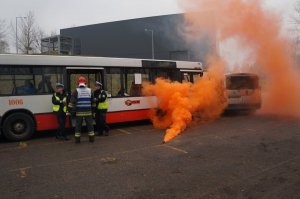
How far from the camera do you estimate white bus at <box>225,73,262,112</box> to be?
16.7 metres

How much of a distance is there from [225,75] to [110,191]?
11.7 metres

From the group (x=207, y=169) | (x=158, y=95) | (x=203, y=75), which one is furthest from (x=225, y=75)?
(x=207, y=169)

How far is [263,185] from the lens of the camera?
614cm

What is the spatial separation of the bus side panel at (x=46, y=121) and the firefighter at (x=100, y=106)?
4.46ft

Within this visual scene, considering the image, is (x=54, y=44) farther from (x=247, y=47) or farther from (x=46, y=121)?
(x=46, y=121)

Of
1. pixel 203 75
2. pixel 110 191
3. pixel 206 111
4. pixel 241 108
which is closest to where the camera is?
pixel 110 191

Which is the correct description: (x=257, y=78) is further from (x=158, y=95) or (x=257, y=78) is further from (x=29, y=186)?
(x=29, y=186)

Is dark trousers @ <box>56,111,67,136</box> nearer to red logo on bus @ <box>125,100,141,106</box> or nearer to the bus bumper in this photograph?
red logo on bus @ <box>125,100,141,106</box>

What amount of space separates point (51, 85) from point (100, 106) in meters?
1.69

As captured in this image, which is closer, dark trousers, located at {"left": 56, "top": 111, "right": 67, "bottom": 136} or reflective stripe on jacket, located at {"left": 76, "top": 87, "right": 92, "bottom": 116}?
reflective stripe on jacket, located at {"left": 76, "top": 87, "right": 92, "bottom": 116}

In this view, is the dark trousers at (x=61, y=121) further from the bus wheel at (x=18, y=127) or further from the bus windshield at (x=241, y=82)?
the bus windshield at (x=241, y=82)

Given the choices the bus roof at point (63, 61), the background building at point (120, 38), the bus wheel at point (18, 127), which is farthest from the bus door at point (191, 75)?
the background building at point (120, 38)

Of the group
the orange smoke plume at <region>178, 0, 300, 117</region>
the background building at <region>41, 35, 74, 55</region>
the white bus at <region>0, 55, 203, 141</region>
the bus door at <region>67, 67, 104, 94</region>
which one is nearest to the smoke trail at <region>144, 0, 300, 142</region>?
the orange smoke plume at <region>178, 0, 300, 117</region>

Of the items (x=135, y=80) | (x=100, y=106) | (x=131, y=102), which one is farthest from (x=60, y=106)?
(x=135, y=80)
